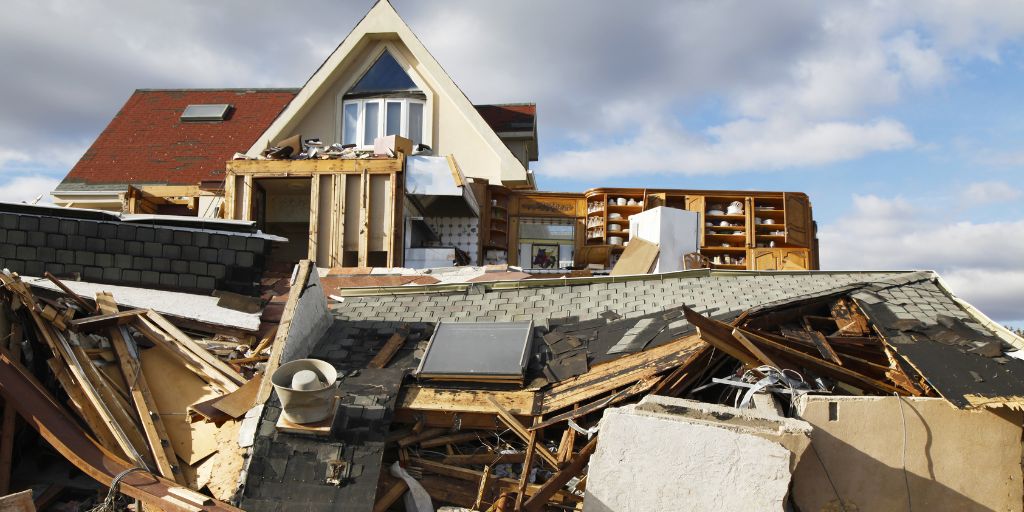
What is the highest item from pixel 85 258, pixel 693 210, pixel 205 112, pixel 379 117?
pixel 205 112

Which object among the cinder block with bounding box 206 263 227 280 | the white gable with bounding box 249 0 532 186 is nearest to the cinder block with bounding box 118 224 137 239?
the cinder block with bounding box 206 263 227 280

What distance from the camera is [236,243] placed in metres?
11.4

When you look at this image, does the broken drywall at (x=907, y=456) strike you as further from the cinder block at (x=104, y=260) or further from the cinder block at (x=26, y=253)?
the cinder block at (x=26, y=253)

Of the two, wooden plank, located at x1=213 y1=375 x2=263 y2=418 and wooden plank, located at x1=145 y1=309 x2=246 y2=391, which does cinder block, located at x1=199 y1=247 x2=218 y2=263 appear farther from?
wooden plank, located at x1=213 y1=375 x2=263 y2=418

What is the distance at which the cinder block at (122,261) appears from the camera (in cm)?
1109

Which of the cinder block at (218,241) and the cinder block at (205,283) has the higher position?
the cinder block at (218,241)

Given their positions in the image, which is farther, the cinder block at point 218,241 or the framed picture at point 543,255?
the framed picture at point 543,255

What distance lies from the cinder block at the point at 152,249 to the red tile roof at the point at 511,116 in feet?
42.1

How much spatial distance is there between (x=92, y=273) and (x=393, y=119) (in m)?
9.94

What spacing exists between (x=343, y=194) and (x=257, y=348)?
6.00m

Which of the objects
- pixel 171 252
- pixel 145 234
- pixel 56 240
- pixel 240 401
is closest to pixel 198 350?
pixel 240 401

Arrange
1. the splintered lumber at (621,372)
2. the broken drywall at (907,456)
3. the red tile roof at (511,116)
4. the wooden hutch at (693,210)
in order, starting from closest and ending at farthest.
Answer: the broken drywall at (907,456) < the splintered lumber at (621,372) < the wooden hutch at (693,210) < the red tile roof at (511,116)

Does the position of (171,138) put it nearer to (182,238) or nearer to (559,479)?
(182,238)

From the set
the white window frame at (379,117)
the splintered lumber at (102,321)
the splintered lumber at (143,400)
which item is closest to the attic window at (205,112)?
the white window frame at (379,117)
